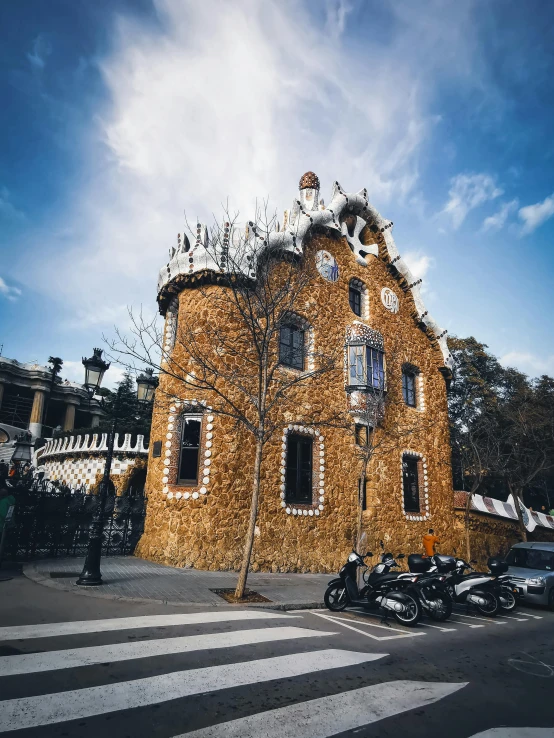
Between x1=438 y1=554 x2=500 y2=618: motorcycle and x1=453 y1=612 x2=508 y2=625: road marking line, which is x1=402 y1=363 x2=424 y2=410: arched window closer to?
x1=438 y1=554 x2=500 y2=618: motorcycle

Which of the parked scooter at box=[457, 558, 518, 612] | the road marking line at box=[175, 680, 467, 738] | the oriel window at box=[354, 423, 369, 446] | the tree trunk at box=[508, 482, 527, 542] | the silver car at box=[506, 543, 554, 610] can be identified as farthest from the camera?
the tree trunk at box=[508, 482, 527, 542]

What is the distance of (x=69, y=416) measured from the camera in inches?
1766

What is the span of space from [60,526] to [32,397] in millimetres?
37797

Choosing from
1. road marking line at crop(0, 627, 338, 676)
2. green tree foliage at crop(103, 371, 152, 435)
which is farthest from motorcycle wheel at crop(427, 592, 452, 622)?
green tree foliage at crop(103, 371, 152, 435)

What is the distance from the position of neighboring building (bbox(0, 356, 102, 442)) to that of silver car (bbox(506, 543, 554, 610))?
1402 inches

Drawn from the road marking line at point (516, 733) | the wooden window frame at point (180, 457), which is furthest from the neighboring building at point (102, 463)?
the road marking line at point (516, 733)

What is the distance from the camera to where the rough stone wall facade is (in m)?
11.1

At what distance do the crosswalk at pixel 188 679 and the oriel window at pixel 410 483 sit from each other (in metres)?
10.7

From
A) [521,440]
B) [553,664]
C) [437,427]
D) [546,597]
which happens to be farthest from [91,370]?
[521,440]

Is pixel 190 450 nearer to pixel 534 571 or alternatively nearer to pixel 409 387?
pixel 534 571

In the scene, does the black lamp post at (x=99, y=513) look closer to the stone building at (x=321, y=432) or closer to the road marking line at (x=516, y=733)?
the stone building at (x=321, y=432)

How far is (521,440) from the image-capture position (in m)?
23.6

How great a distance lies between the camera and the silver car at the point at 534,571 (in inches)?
388

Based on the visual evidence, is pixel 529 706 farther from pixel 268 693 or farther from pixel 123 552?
pixel 123 552
